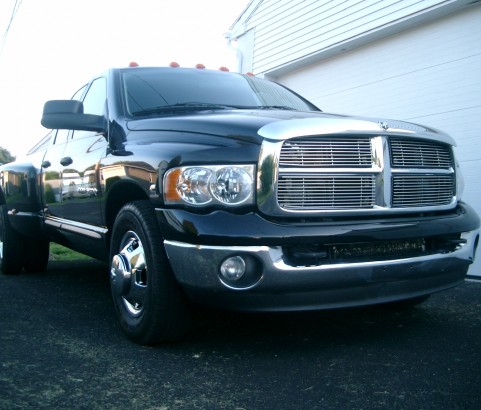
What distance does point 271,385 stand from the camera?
9.07 ft

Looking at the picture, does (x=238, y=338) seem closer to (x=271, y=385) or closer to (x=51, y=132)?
(x=271, y=385)

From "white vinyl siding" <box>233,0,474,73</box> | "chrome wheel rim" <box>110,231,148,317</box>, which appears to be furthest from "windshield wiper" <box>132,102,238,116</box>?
"white vinyl siding" <box>233,0,474,73</box>

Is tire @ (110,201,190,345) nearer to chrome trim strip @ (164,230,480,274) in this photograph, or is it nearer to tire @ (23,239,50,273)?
chrome trim strip @ (164,230,480,274)

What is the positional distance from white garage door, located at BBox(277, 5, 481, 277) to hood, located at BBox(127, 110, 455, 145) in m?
2.99

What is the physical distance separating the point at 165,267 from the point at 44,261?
11.2 feet

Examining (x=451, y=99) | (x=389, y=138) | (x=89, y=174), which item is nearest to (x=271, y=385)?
(x=389, y=138)

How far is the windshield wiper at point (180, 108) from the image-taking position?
409 cm

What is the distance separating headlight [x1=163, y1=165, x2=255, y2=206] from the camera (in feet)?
9.66

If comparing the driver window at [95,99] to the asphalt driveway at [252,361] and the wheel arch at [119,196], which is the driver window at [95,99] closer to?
the wheel arch at [119,196]

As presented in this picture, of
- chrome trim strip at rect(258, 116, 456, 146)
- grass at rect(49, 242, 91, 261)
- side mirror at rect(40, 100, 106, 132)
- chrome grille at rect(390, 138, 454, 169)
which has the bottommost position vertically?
grass at rect(49, 242, 91, 261)

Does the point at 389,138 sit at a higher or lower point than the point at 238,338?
higher

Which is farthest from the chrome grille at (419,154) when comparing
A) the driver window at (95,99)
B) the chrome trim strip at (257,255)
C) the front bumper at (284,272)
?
the driver window at (95,99)

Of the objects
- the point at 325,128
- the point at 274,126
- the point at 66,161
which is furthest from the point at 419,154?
the point at 66,161

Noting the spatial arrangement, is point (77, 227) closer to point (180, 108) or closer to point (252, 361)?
point (180, 108)
